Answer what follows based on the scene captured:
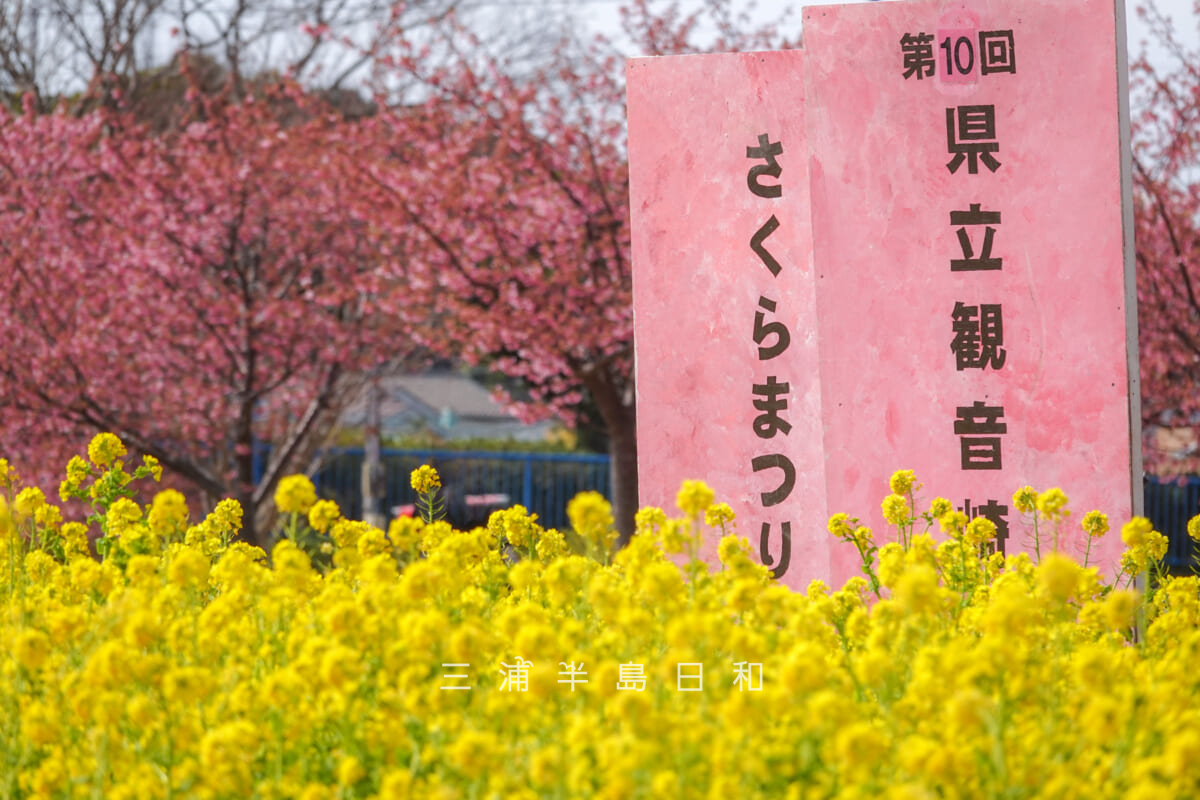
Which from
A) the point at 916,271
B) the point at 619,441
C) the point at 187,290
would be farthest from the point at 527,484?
the point at 916,271

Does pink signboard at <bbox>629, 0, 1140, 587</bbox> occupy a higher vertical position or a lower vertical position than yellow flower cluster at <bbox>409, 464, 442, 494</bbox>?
higher

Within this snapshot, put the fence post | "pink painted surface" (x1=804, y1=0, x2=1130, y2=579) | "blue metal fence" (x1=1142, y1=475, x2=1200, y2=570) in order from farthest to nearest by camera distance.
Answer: the fence post
"blue metal fence" (x1=1142, y1=475, x2=1200, y2=570)
"pink painted surface" (x1=804, y1=0, x2=1130, y2=579)

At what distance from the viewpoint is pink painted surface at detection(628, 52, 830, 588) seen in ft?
14.3

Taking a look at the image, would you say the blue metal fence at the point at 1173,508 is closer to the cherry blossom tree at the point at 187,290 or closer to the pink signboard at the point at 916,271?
the cherry blossom tree at the point at 187,290

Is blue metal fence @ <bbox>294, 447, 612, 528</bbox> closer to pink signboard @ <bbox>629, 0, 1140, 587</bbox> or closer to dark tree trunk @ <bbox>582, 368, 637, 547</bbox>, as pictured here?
dark tree trunk @ <bbox>582, 368, 637, 547</bbox>

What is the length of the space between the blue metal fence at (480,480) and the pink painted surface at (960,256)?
10.4 m

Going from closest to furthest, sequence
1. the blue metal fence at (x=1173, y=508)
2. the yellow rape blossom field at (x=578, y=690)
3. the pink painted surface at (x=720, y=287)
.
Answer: the yellow rape blossom field at (x=578, y=690)
the pink painted surface at (x=720, y=287)
the blue metal fence at (x=1173, y=508)

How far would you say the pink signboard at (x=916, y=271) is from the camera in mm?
3920

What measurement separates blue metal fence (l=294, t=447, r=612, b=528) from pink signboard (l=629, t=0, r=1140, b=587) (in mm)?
10120

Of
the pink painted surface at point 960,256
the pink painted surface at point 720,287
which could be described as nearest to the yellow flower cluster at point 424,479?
the pink painted surface at point 720,287

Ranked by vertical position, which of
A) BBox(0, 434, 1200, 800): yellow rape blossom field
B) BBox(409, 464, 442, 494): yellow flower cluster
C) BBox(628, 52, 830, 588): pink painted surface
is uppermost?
BBox(628, 52, 830, 588): pink painted surface

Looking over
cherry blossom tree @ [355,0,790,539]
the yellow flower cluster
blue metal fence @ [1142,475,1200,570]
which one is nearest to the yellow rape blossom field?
the yellow flower cluster

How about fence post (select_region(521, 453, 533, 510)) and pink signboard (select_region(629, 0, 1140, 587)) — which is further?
fence post (select_region(521, 453, 533, 510))

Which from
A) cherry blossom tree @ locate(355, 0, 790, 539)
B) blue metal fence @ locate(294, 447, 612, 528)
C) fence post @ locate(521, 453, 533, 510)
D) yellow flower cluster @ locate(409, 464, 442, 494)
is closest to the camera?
yellow flower cluster @ locate(409, 464, 442, 494)
